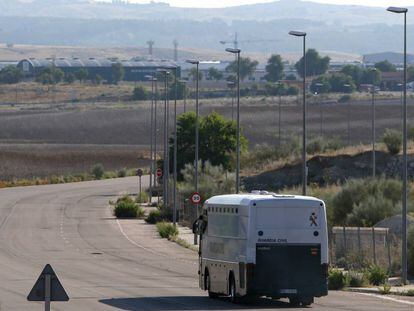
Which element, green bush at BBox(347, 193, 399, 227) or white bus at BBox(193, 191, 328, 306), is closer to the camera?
white bus at BBox(193, 191, 328, 306)

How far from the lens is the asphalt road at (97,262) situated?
29234 mm

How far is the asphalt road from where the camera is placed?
29.2 m

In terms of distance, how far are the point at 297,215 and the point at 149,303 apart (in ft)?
12.8

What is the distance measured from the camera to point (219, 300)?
1188 inches

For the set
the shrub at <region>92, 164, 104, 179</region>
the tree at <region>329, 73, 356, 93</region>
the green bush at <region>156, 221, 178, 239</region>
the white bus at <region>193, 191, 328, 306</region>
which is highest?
the tree at <region>329, 73, 356, 93</region>

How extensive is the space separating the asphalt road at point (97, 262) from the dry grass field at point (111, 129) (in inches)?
1270

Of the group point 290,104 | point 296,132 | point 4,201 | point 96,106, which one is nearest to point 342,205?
point 4,201

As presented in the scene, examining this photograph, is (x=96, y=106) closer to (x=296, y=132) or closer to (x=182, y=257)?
(x=296, y=132)

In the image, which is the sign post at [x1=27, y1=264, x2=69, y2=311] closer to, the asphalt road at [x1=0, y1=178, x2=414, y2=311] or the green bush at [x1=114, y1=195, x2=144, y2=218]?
the asphalt road at [x1=0, y1=178, x2=414, y2=311]

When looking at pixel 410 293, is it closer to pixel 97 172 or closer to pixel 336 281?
pixel 336 281

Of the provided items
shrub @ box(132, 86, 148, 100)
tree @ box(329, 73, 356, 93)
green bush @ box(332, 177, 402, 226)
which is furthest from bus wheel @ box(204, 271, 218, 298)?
shrub @ box(132, 86, 148, 100)

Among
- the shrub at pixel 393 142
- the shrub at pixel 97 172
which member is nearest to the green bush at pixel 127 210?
the shrub at pixel 393 142

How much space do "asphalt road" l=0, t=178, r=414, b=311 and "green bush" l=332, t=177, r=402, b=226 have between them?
6.97 m

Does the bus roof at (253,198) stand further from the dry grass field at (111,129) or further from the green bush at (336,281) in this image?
the dry grass field at (111,129)
